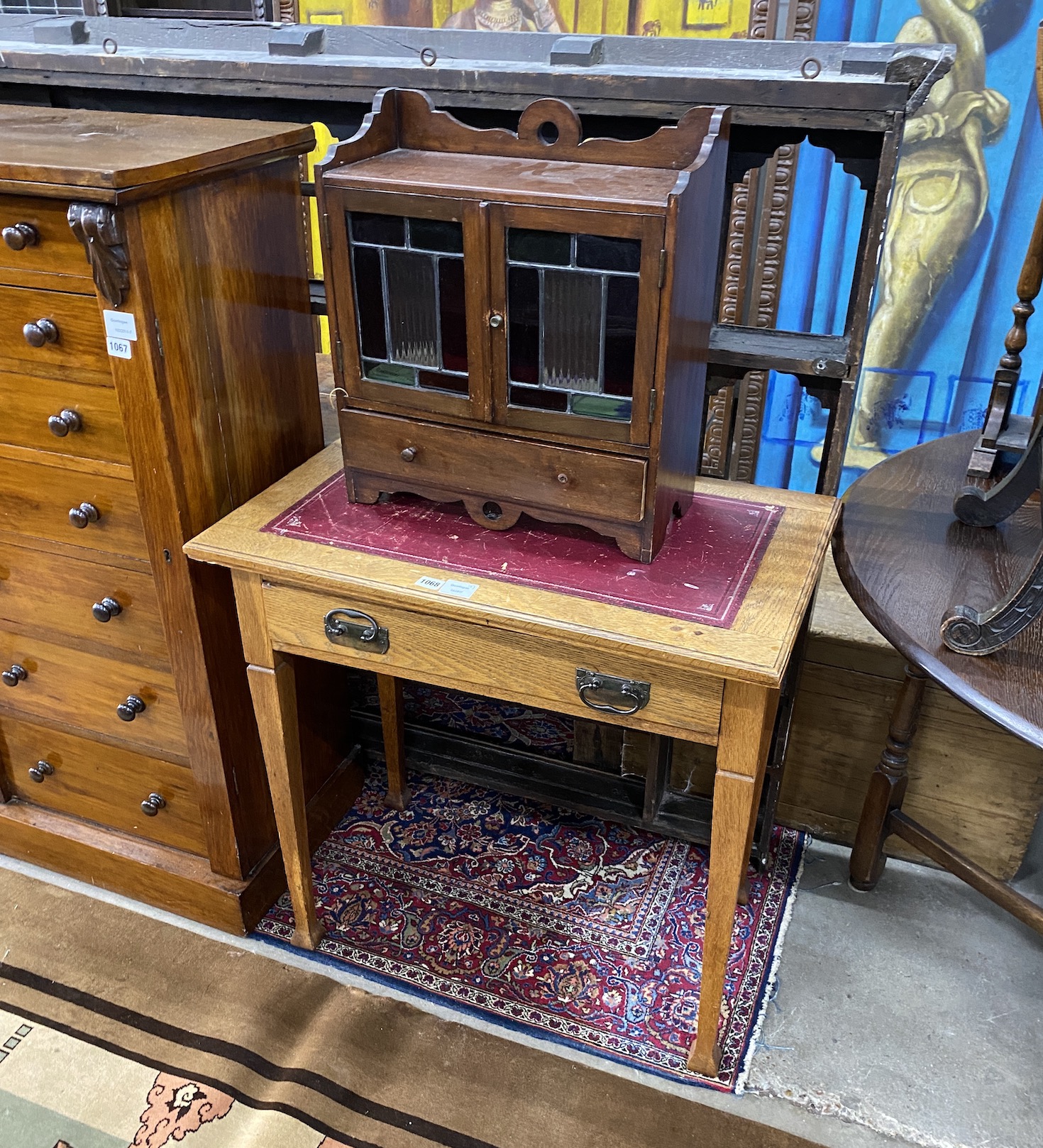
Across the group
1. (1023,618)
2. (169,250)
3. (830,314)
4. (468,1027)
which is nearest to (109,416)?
(169,250)

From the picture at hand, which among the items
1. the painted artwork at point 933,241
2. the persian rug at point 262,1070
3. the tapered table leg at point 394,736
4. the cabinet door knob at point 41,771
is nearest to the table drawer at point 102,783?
the cabinet door knob at point 41,771

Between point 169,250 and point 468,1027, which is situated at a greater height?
point 169,250

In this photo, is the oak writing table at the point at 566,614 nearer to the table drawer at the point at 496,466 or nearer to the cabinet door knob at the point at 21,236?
the table drawer at the point at 496,466

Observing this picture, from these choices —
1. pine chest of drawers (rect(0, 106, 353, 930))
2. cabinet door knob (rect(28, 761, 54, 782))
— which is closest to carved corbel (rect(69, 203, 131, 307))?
pine chest of drawers (rect(0, 106, 353, 930))

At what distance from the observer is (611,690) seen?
4.68 ft

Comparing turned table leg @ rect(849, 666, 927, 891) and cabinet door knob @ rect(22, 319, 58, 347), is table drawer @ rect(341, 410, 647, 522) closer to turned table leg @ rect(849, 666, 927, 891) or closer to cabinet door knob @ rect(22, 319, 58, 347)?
cabinet door knob @ rect(22, 319, 58, 347)

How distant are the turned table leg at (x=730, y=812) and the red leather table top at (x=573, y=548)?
0.42 ft

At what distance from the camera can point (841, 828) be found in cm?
227

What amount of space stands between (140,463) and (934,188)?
2.31 metres

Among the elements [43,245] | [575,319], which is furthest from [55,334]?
[575,319]

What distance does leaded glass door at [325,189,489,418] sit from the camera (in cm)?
140

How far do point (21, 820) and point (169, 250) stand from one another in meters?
1.38

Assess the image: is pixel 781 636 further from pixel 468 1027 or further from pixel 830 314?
pixel 830 314

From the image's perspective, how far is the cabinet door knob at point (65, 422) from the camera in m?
1.60
